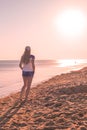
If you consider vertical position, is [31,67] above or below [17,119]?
above

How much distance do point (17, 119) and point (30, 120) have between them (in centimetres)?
42

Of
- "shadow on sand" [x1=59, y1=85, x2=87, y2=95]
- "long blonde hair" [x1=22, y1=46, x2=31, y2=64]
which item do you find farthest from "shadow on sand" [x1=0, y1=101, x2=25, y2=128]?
"shadow on sand" [x1=59, y1=85, x2=87, y2=95]

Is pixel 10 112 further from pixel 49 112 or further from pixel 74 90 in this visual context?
pixel 74 90

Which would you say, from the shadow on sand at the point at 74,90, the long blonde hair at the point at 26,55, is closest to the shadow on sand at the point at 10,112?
the long blonde hair at the point at 26,55

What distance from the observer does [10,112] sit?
9.99m

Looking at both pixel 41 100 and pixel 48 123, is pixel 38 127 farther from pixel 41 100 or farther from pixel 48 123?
pixel 41 100

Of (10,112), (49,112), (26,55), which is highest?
(26,55)

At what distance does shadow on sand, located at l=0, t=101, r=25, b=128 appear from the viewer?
29.3 feet

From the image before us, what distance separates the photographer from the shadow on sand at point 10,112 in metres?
8.92

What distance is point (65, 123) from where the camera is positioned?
27.1 ft

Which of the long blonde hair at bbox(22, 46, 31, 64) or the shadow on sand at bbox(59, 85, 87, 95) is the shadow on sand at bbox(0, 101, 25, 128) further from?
the shadow on sand at bbox(59, 85, 87, 95)

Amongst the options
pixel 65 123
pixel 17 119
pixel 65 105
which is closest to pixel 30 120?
pixel 17 119

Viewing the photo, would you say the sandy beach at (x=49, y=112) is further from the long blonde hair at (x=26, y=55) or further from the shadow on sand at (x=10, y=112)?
the long blonde hair at (x=26, y=55)

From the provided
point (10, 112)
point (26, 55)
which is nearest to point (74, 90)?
point (26, 55)
